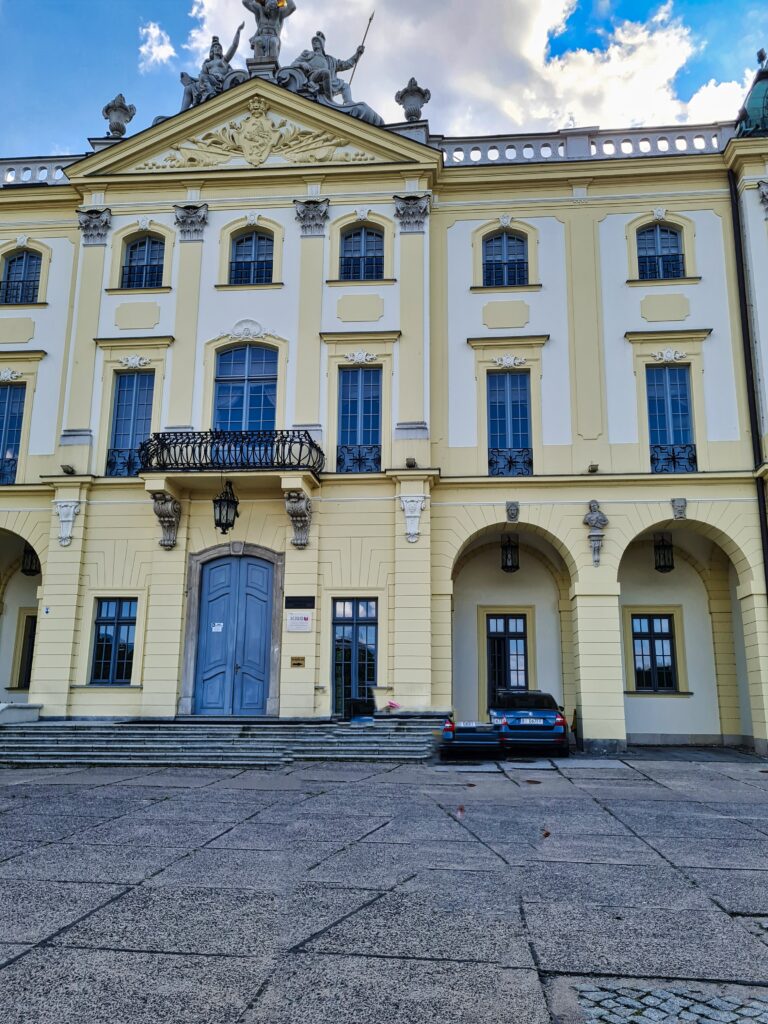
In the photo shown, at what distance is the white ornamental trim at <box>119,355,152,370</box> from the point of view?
20.0 m

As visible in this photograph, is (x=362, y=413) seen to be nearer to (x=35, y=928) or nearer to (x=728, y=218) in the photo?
(x=728, y=218)

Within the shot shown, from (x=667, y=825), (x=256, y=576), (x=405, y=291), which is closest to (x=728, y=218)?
(x=405, y=291)

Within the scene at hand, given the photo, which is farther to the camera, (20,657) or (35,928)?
(20,657)

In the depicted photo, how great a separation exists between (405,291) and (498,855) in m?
14.7

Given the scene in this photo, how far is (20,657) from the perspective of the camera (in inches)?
827

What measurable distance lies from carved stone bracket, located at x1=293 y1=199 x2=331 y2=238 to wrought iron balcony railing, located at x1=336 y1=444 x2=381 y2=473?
17.6 feet

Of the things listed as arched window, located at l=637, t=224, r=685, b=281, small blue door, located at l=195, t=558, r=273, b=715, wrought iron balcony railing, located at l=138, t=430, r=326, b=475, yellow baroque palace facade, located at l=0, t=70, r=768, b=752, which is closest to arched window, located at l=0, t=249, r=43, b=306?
yellow baroque palace facade, located at l=0, t=70, r=768, b=752

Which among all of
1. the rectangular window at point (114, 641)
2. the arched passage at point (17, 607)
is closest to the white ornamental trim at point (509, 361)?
the rectangular window at point (114, 641)

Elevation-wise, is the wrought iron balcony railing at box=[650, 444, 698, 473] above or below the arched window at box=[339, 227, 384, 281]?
below

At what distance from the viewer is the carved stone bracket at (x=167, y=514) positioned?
1847 cm

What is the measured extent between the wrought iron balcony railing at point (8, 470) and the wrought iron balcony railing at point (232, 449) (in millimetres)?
3559

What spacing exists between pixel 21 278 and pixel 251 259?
5.91 metres

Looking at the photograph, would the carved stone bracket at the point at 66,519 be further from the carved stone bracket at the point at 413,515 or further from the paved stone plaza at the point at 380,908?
the paved stone plaza at the point at 380,908

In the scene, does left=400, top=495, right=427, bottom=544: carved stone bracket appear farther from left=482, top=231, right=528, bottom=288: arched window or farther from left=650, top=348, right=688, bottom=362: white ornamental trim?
left=650, top=348, right=688, bottom=362: white ornamental trim
